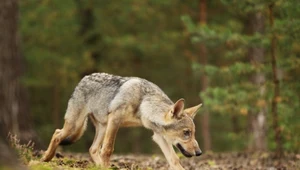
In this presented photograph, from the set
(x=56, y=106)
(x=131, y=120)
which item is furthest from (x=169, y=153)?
(x=56, y=106)

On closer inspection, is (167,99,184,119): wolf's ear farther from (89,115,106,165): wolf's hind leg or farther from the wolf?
(89,115,106,165): wolf's hind leg

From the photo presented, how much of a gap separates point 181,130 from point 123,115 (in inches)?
37.4

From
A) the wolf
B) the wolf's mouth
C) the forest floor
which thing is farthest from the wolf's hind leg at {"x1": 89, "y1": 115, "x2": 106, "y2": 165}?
the wolf's mouth

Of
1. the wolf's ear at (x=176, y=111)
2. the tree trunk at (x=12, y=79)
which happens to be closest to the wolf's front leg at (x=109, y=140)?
the wolf's ear at (x=176, y=111)

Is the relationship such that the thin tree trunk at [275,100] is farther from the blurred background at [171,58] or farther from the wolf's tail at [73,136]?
the wolf's tail at [73,136]

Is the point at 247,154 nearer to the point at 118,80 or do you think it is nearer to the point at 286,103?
the point at 286,103

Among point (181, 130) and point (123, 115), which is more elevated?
point (123, 115)

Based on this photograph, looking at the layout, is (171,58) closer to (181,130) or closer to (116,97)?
(116,97)

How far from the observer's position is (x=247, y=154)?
48.8 feet

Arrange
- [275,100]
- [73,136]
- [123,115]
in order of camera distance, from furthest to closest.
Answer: [275,100] → [73,136] → [123,115]

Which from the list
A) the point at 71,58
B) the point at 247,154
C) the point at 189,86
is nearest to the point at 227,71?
the point at 247,154

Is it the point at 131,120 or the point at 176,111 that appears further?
the point at 131,120

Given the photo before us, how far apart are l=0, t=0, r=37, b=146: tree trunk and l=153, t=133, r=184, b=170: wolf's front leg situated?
160 inches

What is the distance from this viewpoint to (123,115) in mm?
9234
